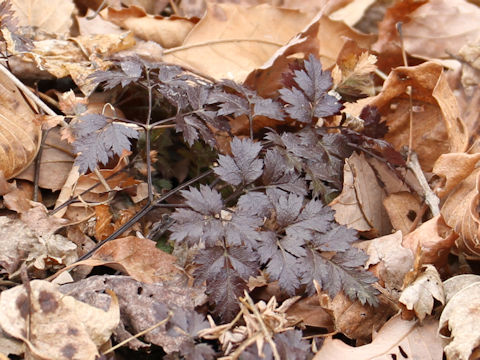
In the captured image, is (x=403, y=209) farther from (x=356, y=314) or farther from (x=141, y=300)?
(x=141, y=300)

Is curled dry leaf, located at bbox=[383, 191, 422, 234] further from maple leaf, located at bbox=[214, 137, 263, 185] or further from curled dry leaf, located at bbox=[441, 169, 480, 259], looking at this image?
maple leaf, located at bbox=[214, 137, 263, 185]

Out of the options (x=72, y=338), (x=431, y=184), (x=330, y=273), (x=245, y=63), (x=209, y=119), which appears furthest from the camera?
(x=245, y=63)

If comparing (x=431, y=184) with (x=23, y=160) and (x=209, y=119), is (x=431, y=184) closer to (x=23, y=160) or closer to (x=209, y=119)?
(x=209, y=119)

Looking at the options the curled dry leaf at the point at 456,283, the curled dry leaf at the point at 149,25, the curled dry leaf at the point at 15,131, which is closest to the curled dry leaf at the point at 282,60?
the curled dry leaf at the point at 149,25

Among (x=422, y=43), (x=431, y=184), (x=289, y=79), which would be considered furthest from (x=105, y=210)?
(x=422, y=43)

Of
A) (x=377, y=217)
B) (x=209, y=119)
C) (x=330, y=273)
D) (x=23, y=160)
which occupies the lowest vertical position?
(x=377, y=217)

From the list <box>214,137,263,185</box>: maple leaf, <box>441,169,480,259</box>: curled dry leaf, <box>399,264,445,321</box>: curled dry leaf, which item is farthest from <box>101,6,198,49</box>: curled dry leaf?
<box>399,264,445,321</box>: curled dry leaf

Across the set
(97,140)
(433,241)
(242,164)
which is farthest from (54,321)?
(433,241)
